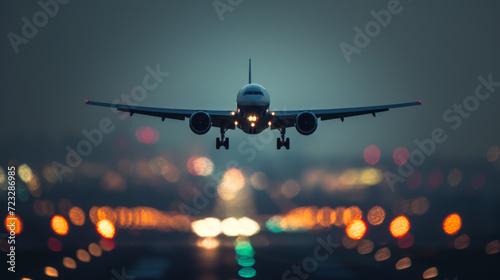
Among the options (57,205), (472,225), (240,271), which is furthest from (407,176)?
(57,205)

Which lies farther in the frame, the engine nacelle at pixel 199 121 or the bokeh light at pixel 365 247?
the engine nacelle at pixel 199 121

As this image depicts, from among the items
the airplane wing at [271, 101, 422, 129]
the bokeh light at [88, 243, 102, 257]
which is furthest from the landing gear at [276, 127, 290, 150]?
the bokeh light at [88, 243, 102, 257]

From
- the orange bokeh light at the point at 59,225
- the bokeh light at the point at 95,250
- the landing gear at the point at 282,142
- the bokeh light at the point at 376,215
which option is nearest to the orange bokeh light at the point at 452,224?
the bokeh light at the point at 376,215

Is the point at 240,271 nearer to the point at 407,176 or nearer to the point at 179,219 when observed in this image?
the point at 179,219

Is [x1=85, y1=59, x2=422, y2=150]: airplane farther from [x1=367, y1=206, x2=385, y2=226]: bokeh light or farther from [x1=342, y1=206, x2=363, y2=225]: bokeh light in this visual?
[x1=367, y1=206, x2=385, y2=226]: bokeh light

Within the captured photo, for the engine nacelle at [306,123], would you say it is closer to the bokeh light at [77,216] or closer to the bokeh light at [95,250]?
the bokeh light at [95,250]
